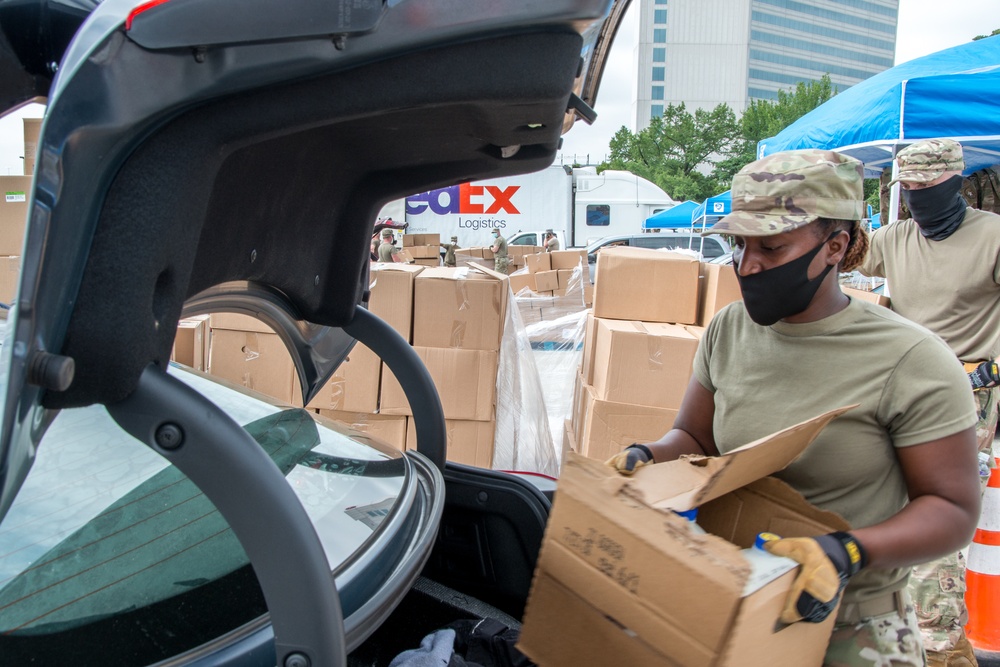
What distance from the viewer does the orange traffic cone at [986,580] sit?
139 inches

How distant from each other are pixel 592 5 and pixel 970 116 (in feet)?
21.2

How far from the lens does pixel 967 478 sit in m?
1.48

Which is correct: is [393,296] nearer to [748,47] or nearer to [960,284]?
[960,284]

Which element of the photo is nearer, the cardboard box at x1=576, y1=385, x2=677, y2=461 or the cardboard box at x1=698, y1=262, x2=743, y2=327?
the cardboard box at x1=576, y1=385, x2=677, y2=461

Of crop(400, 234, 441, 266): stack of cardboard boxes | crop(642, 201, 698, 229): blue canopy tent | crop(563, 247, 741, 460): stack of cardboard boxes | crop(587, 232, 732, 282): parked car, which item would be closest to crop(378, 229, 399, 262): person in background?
crop(400, 234, 441, 266): stack of cardboard boxes

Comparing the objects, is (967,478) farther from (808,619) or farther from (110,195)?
(110,195)

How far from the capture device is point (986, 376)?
3504 mm

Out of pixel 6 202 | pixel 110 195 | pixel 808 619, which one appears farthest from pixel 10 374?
pixel 6 202

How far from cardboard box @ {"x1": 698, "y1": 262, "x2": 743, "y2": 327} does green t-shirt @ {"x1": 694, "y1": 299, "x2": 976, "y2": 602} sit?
322 centimetres

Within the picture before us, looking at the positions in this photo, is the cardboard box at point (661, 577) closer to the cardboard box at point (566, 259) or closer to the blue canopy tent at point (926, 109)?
the blue canopy tent at point (926, 109)

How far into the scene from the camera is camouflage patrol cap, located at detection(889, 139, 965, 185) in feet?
11.8

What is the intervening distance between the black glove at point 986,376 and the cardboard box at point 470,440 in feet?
8.94

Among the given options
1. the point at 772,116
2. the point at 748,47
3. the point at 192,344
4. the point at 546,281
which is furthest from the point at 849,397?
the point at 748,47

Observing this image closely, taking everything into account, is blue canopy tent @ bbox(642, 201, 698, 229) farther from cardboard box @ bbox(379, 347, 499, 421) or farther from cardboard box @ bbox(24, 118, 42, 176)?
cardboard box @ bbox(24, 118, 42, 176)
